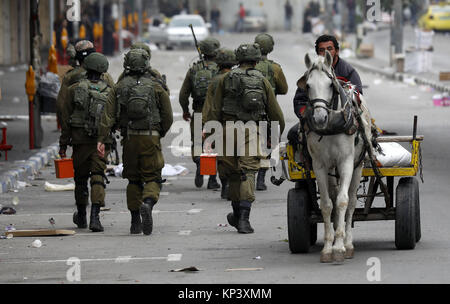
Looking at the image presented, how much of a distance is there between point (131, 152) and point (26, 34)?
36.8 m

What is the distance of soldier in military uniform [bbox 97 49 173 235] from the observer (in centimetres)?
1230

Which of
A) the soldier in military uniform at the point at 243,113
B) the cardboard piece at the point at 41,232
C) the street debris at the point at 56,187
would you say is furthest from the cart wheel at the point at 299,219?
the street debris at the point at 56,187

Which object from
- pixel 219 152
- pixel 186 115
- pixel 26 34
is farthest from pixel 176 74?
pixel 219 152

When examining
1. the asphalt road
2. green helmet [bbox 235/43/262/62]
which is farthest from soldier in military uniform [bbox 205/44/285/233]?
the asphalt road

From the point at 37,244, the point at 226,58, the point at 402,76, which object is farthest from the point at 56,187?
the point at 402,76

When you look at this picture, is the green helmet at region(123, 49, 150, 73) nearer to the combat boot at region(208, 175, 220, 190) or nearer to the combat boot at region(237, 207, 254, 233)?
the combat boot at region(237, 207, 254, 233)

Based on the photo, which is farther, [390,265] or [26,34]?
[26,34]

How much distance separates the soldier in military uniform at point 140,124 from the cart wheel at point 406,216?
2.72m

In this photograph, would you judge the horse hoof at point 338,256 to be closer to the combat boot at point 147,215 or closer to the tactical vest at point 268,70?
the combat boot at point 147,215

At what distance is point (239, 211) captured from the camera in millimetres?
12602

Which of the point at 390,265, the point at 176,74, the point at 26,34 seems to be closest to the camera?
the point at 390,265

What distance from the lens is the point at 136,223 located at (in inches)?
503

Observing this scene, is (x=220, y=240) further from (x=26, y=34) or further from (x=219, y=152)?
(x=26, y=34)

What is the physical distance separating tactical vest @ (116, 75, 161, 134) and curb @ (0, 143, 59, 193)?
15.9ft
